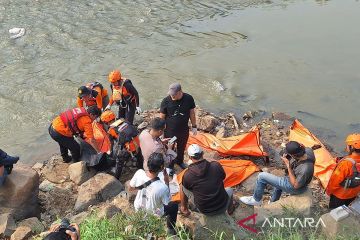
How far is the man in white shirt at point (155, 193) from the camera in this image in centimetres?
500

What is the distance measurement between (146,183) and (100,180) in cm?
220

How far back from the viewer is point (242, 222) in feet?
19.1

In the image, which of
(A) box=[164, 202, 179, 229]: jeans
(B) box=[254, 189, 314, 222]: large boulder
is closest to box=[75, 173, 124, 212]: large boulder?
(A) box=[164, 202, 179, 229]: jeans

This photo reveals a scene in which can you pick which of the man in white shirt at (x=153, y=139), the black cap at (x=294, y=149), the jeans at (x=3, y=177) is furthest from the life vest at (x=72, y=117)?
the black cap at (x=294, y=149)

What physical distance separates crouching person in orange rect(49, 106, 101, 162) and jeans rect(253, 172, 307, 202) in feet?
9.96

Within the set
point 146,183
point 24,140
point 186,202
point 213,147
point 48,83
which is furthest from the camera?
point 48,83

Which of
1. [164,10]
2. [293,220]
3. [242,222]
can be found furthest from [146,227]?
[164,10]

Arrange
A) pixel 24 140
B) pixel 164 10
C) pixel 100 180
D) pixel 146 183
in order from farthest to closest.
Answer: pixel 164 10
pixel 24 140
pixel 100 180
pixel 146 183

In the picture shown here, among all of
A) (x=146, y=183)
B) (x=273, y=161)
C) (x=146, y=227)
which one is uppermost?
(x=146, y=183)

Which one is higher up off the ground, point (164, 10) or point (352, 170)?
point (352, 170)

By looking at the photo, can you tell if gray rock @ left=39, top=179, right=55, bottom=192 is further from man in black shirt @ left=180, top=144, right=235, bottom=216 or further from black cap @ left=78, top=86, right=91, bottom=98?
man in black shirt @ left=180, top=144, right=235, bottom=216

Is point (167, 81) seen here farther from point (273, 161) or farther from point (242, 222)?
point (242, 222)

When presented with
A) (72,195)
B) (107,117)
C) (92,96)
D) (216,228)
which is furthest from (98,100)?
(216,228)

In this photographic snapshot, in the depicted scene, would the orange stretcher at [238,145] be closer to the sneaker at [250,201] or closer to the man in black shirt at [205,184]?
the sneaker at [250,201]
